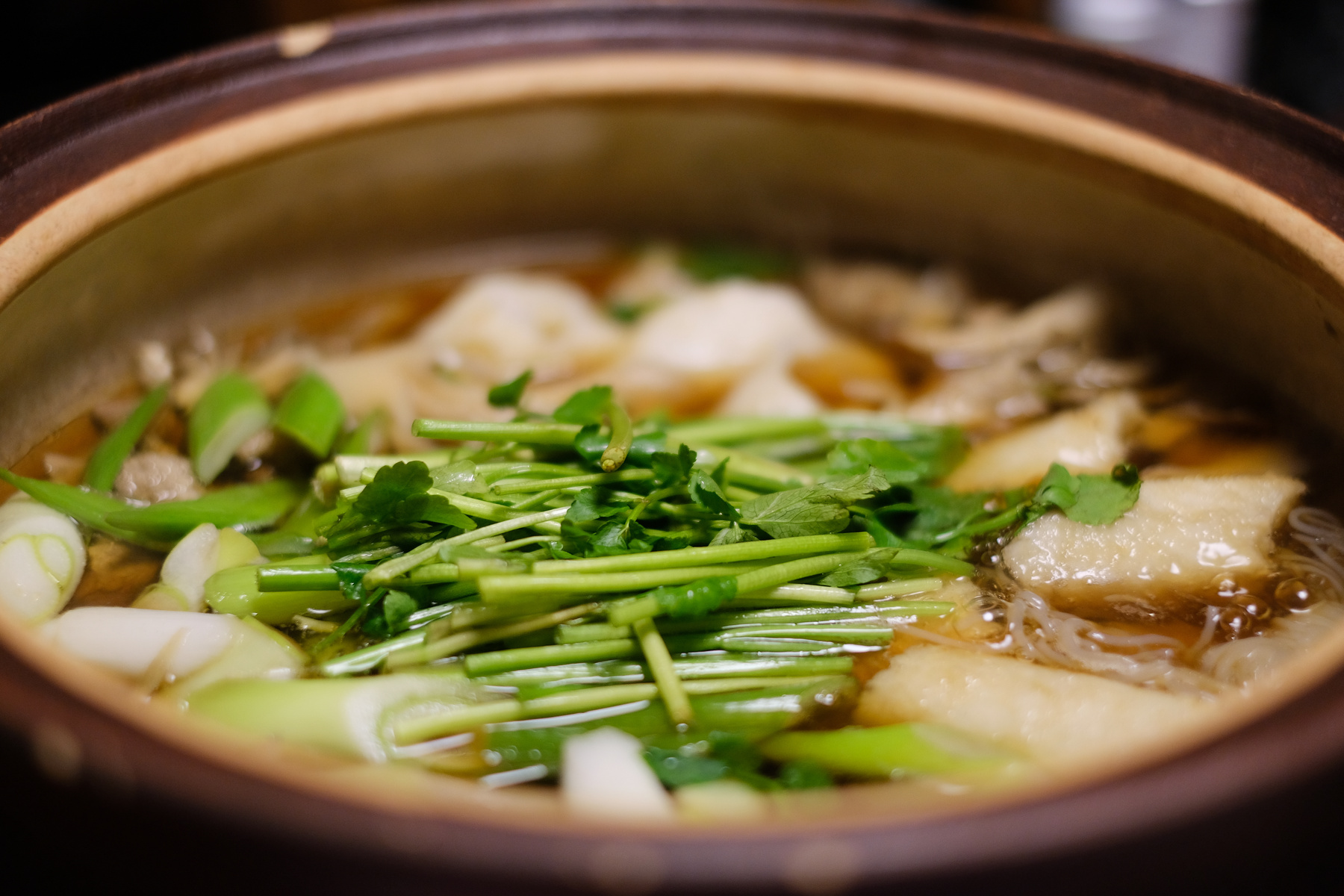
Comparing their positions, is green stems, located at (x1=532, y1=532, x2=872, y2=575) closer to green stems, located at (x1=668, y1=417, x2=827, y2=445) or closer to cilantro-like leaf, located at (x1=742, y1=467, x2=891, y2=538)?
cilantro-like leaf, located at (x1=742, y1=467, x2=891, y2=538)

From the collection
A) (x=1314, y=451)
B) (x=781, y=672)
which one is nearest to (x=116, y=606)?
(x=781, y=672)

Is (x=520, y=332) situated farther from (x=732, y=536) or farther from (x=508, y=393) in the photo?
(x=732, y=536)

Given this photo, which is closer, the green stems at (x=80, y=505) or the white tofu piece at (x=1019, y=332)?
the green stems at (x=80, y=505)

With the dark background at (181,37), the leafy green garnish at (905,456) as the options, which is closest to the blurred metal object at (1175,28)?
the dark background at (181,37)

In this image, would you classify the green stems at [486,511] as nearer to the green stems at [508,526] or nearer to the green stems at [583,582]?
the green stems at [508,526]

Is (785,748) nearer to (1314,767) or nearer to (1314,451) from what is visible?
(1314,767)

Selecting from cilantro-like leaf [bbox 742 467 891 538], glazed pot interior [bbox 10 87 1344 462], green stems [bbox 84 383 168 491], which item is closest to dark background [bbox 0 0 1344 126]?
glazed pot interior [bbox 10 87 1344 462]

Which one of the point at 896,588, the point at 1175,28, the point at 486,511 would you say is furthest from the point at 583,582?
the point at 1175,28
